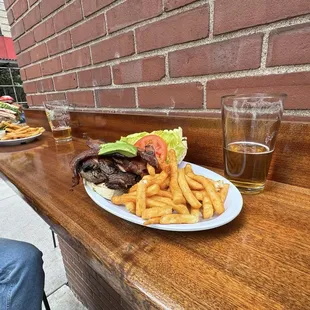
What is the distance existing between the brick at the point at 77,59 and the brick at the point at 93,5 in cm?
15

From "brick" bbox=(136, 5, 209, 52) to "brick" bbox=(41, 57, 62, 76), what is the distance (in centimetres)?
70

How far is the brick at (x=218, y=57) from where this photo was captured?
56 centimetres

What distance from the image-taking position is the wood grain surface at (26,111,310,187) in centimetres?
49

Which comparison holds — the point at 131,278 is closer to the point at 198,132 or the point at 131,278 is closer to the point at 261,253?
the point at 261,253

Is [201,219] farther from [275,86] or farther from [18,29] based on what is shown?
[18,29]

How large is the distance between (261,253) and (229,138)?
0.27 meters

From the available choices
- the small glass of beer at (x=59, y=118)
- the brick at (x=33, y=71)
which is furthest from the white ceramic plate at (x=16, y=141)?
the brick at (x=33, y=71)

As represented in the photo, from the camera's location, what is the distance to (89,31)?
1.00m

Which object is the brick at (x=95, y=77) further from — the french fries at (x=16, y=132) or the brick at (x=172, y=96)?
the french fries at (x=16, y=132)

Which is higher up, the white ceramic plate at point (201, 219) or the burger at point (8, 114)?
the burger at point (8, 114)

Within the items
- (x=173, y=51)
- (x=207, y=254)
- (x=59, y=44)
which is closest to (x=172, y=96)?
(x=173, y=51)

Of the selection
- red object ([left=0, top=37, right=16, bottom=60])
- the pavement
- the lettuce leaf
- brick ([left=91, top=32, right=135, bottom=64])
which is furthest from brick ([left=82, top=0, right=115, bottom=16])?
red object ([left=0, top=37, right=16, bottom=60])

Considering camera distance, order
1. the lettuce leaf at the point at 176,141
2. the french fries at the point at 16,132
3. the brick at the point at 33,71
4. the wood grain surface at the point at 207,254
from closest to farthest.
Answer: the wood grain surface at the point at 207,254, the lettuce leaf at the point at 176,141, the french fries at the point at 16,132, the brick at the point at 33,71

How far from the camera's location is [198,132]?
0.65 meters
